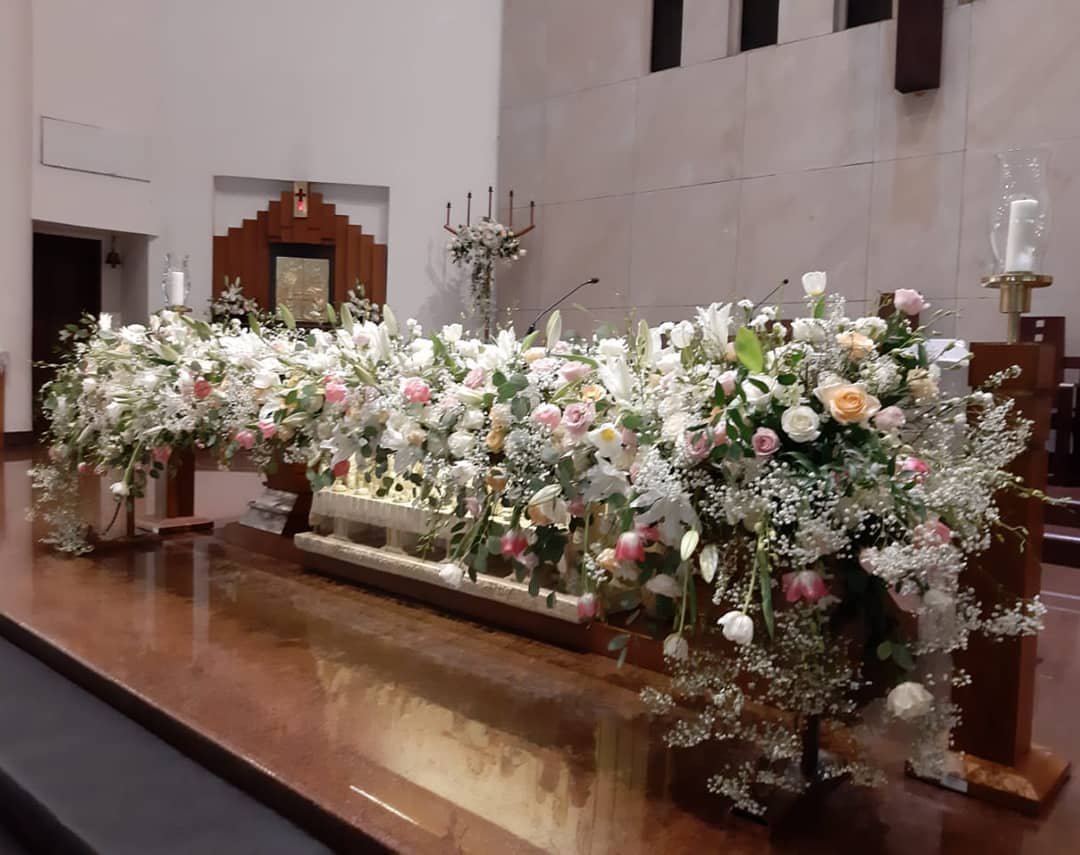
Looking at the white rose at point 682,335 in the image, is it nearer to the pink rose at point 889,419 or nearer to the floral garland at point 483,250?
the pink rose at point 889,419

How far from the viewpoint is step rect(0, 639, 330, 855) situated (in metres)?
1.35

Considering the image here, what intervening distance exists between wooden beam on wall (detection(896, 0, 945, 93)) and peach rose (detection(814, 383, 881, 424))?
16.1 feet

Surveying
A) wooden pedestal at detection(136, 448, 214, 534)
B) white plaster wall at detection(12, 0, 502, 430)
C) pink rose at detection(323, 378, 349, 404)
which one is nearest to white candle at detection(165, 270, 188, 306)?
wooden pedestal at detection(136, 448, 214, 534)

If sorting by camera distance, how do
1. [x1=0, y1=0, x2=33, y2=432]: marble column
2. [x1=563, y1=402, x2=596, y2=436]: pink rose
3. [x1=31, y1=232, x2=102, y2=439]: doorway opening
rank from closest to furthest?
[x1=563, y1=402, x2=596, y2=436]: pink rose → [x1=0, y1=0, x2=33, y2=432]: marble column → [x1=31, y1=232, x2=102, y2=439]: doorway opening

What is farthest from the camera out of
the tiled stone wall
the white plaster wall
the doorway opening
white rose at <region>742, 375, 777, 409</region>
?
the doorway opening

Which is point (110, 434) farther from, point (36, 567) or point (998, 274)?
point (998, 274)

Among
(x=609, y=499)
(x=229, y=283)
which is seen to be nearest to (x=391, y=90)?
(x=229, y=283)

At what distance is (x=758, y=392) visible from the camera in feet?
3.85

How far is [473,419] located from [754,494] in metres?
0.54

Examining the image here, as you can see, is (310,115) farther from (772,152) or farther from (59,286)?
(772,152)

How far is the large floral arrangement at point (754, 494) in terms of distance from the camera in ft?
3.65

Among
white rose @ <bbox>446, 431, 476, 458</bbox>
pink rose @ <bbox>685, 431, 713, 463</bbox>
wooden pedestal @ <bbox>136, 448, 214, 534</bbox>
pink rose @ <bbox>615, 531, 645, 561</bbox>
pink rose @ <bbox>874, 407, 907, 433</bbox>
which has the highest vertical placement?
pink rose @ <bbox>874, 407, 907, 433</bbox>

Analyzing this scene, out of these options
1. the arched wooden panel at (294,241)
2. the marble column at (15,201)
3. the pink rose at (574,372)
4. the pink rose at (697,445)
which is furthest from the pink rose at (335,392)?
the arched wooden panel at (294,241)

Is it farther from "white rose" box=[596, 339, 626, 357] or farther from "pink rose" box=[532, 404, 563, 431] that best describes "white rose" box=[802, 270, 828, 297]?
"pink rose" box=[532, 404, 563, 431]
